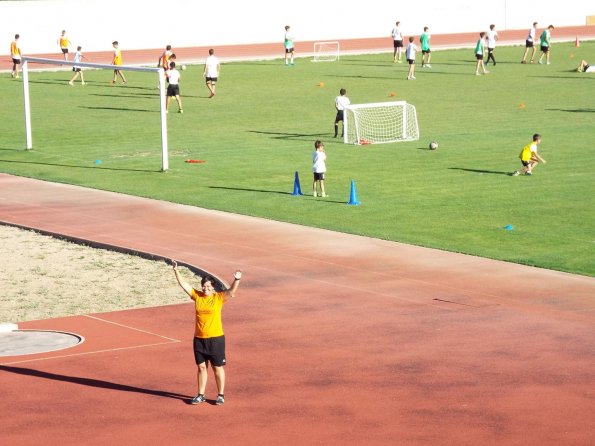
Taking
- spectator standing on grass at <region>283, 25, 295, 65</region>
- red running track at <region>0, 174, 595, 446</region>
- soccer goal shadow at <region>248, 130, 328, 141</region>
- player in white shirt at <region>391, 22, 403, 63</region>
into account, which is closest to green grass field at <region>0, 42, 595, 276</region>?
soccer goal shadow at <region>248, 130, 328, 141</region>

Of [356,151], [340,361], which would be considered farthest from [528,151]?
[340,361]

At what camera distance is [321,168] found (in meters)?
30.8

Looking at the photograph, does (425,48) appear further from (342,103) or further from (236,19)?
(342,103)

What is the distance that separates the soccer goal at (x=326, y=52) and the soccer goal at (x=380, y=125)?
2421 cm

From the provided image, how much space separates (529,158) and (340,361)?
17242mm

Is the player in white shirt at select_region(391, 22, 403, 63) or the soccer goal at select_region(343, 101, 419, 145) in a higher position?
the player in white shirt at select_region(391, 22, 403, 63)

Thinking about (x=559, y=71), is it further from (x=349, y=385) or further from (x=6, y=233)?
(x=349, y=385)

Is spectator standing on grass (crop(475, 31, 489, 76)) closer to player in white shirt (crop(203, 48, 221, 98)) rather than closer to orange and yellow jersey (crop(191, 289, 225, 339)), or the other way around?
player in white shirt (crop(203, 48, 221, 98))

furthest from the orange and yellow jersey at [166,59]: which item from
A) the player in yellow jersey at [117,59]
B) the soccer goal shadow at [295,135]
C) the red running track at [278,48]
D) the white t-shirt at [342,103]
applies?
the red running track at [278,48]

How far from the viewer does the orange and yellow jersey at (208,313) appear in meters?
15.6

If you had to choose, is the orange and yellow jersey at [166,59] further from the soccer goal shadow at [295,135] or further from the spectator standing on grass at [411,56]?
the spectator standing on grass at [411,56]

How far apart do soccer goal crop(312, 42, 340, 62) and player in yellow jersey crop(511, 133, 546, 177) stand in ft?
122

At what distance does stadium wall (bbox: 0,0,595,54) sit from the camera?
73.1 meters

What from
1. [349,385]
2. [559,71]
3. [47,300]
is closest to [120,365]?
[349,385]
